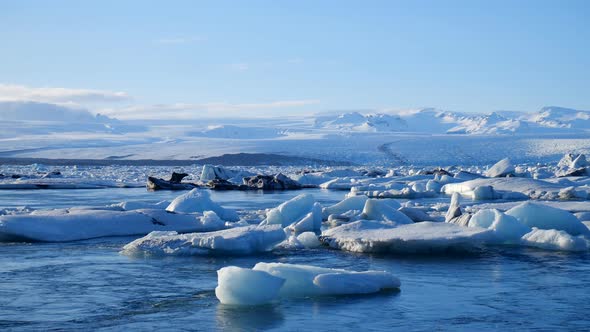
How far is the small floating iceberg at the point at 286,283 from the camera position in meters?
5.31

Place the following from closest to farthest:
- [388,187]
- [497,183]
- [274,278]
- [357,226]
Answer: [274,278] → [357,226] → [497,183] → [388,187]

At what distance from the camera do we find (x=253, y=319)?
4992 millimetres

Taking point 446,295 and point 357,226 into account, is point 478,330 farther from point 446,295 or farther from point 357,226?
point 357,226

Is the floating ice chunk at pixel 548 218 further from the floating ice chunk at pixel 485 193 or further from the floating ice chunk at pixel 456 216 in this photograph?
the floating ice chunk at pixel 485 193

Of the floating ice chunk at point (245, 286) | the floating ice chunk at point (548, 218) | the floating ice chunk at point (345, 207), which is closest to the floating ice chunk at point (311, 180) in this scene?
the floating ice chunk at point (345, 207)

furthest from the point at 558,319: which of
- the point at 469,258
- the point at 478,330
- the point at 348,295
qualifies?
the point at 469,258

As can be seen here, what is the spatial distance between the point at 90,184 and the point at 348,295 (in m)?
15.1

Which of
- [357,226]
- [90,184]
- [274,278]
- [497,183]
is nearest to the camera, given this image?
[274,278]

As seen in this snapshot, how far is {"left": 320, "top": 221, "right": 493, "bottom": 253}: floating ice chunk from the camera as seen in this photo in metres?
7.52

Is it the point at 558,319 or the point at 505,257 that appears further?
the point at 505,257

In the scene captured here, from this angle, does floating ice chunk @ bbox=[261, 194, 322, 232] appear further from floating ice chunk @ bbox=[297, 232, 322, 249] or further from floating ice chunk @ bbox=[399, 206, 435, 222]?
floating ice chunk @ bbox=[297, 232, 322, 249]

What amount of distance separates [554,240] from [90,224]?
16.3ft

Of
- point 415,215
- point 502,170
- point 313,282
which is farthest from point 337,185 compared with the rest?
point 313,282

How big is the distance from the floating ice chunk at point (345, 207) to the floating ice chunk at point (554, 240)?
3133 millimetres
